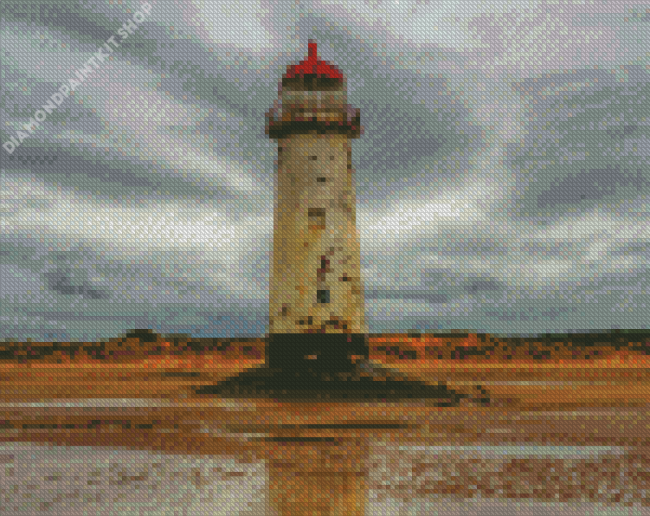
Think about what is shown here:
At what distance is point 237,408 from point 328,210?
239 inches

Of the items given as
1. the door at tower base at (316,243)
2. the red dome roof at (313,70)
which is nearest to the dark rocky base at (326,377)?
the door at tower base at (316,243)

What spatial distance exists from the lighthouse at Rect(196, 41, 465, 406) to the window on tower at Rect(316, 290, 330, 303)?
0.03m

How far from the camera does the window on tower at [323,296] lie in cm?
1959

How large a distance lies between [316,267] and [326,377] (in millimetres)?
2926

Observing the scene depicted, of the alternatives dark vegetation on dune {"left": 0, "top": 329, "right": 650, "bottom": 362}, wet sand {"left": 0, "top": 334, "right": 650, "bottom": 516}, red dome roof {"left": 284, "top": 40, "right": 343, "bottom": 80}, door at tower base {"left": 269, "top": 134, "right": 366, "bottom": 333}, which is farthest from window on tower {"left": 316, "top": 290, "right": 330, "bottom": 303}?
dark vegetation on dune {"left": 0, "top": 329, "right": 650, "bottom": 362}

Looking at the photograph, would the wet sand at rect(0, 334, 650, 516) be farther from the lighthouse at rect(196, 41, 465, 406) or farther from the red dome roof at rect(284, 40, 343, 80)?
the red dome roof at rect(284, 40, 343, 80)

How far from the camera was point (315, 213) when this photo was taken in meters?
19.9

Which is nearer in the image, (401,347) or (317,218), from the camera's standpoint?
(317,218)

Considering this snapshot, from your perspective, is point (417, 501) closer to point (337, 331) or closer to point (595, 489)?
point (595, 489)

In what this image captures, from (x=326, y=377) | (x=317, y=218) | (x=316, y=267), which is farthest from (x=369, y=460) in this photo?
(x=317, y=218)

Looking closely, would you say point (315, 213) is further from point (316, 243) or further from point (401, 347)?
point (401, 347)

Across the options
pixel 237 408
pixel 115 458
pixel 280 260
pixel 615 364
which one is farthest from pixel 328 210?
pixel 615 364

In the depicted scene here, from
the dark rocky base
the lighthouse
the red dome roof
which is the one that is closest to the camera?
the dark rocky base

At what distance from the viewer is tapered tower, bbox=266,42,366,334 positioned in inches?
774
